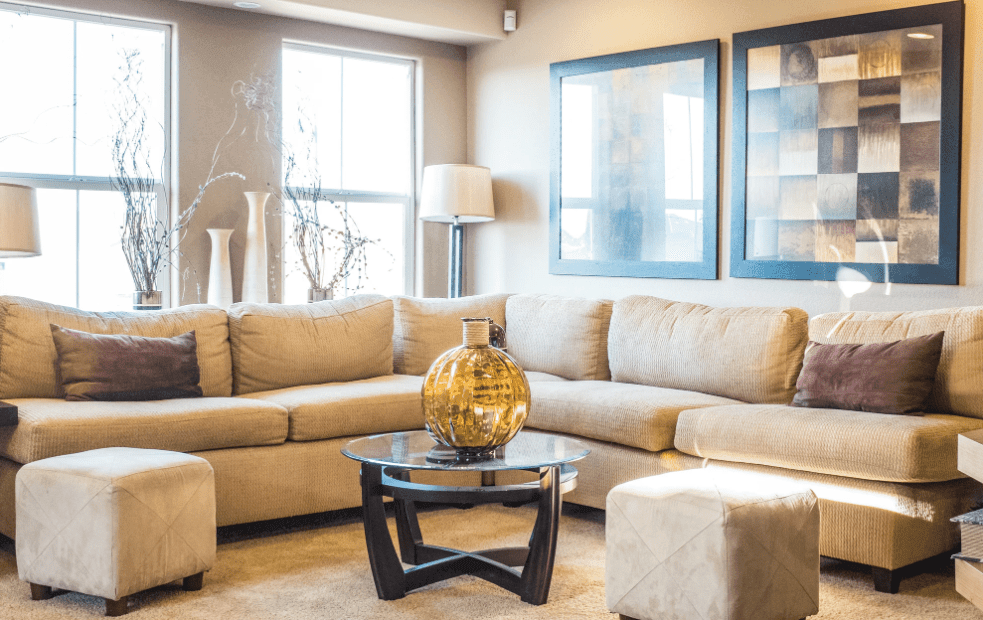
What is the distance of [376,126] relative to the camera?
6047 mm

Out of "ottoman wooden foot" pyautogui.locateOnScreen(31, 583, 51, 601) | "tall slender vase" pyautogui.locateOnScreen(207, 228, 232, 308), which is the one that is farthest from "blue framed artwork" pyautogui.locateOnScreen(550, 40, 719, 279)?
"ottoman wooden foot" pyautogui.locateOnScreen(31, 583, 51, 601)

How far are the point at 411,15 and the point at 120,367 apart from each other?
280 centimetres

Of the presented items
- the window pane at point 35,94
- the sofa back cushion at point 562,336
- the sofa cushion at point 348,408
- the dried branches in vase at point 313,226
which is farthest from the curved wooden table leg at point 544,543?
the window pane at point 35,94

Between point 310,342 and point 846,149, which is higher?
point 846,149

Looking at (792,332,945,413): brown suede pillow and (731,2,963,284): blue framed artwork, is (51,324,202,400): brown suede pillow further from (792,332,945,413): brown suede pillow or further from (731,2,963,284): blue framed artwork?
(731,2,963,284): blue framed artwork

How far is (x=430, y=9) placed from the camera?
5.76m

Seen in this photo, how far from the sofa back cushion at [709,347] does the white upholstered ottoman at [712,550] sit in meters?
1.29

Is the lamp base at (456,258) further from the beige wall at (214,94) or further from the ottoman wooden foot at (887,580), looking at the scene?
the ottoman wooden foot at (887,580)

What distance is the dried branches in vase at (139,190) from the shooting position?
4996 mm

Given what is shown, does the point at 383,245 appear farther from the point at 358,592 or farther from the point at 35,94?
the point at 358,592

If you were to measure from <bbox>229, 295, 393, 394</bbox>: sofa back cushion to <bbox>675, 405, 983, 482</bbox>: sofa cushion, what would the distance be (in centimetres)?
166

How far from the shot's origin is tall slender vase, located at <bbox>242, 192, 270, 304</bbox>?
5242 mm

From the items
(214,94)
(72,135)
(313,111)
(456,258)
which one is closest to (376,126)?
(313,111)

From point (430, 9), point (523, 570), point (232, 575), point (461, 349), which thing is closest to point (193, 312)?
point (232, 575)
